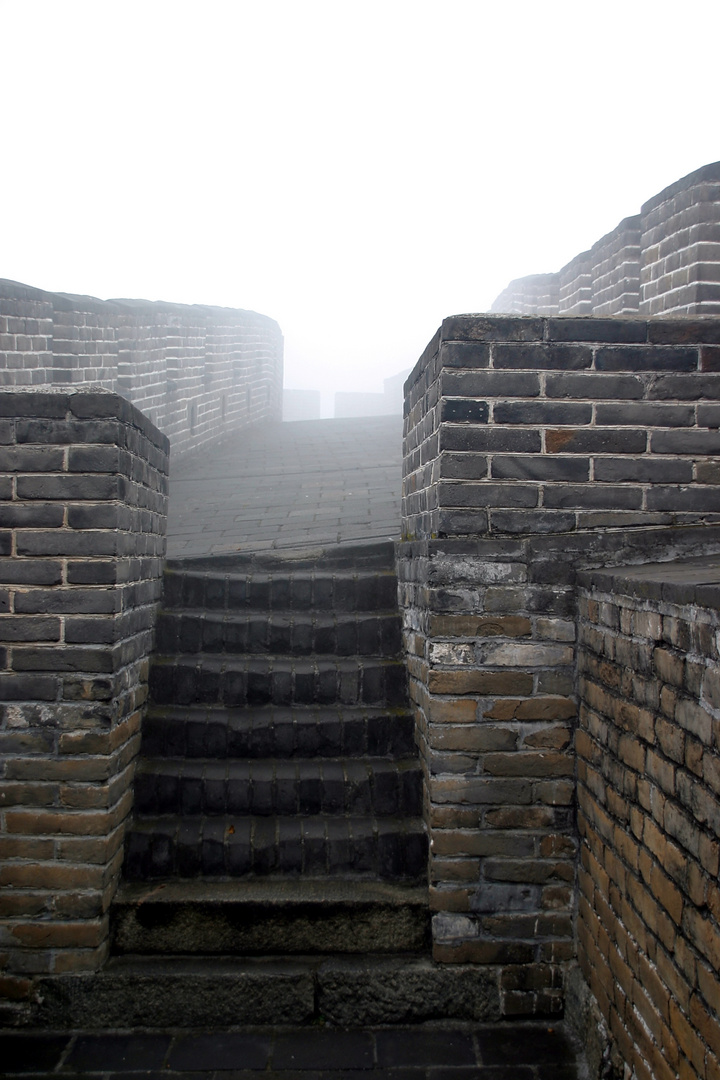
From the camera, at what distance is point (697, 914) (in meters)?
1.79

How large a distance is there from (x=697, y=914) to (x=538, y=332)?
72.3 inches

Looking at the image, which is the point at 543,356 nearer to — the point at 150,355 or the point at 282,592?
the point at 282,592

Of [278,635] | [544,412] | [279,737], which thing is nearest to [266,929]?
[279,737]

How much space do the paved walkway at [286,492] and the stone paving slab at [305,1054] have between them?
7.75ft

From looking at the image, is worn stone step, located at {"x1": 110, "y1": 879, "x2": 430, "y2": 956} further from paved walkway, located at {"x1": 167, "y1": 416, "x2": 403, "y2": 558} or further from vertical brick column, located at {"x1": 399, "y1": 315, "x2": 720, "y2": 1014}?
paved walkway, located at {"x1": 167, "y1": 416, "x2": 403, "y2": 558}

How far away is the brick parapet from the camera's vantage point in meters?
1.75

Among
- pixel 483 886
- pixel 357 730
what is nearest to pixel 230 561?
pixel 357 730

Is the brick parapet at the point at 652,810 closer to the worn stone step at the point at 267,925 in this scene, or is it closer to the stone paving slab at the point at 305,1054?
A: the stone paving slab at the point at 305,1054

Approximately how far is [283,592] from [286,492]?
2689 millimetres

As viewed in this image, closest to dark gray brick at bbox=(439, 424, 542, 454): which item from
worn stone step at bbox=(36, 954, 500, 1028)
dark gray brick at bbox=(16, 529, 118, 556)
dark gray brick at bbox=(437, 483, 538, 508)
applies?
dark gray brick at bbox=(437, 483, 538, 508)

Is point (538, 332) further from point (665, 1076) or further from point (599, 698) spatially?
point (665, 1076)

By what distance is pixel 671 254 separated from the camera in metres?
5.23

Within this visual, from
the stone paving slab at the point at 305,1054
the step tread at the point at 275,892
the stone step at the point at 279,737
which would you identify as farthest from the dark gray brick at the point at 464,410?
the stone paving slab at the point at 305,1054

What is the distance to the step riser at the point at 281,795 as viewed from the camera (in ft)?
10.3
